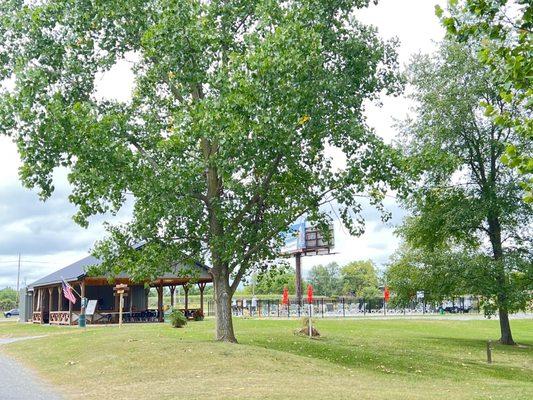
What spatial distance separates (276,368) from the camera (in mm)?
15703

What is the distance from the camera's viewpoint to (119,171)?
712 inches

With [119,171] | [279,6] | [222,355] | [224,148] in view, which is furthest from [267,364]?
[279,6]

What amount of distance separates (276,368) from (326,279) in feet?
347

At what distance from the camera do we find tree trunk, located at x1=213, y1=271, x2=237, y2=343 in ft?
68.1

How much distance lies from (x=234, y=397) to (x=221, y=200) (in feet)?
32.0

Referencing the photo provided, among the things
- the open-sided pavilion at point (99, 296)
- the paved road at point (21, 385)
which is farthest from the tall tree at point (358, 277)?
the paved road at point (21, 385)

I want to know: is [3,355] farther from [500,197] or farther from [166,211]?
[500,197]

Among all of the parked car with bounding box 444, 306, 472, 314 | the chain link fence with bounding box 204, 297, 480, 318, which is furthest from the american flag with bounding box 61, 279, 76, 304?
the parked car with bounding box 444, 306, 472, 314

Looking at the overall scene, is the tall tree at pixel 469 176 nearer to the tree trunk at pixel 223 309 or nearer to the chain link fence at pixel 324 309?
the tree trunk at pixel 223 309

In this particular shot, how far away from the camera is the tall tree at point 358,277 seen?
108 m

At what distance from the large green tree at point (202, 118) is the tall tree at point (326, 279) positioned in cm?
9197

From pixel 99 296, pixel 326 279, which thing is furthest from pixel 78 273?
pixel 326 279

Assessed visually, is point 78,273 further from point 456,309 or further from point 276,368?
point 456,309

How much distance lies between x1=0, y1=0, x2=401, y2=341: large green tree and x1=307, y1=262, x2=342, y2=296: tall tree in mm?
91969
